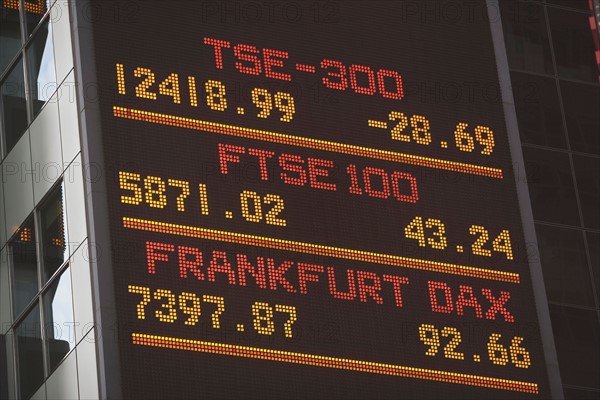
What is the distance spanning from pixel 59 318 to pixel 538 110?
945cm

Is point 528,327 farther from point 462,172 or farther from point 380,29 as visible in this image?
point 380,29

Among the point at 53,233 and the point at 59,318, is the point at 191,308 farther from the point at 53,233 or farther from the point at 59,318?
the point at 53,233

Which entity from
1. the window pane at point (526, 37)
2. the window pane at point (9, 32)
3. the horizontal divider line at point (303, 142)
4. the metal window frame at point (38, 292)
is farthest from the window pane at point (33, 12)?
the window pane at point (526, 37)

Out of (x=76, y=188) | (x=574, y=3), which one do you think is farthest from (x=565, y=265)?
(x=76, y=188)

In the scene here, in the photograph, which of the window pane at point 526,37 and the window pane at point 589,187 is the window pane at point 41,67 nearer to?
the window pane at point 526,37

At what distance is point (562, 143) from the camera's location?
24.6m

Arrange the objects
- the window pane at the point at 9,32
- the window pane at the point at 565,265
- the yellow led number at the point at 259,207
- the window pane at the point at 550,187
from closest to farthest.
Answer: the yellow led number at the point at 259,207 < the window pane at the point at 9,32 < the window pane at the point at 565,265 < the window pane at the point at 550,187

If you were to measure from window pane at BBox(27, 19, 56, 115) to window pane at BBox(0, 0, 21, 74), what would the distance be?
60 cm

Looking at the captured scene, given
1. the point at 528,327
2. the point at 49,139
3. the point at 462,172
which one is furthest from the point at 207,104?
the point at 528,327

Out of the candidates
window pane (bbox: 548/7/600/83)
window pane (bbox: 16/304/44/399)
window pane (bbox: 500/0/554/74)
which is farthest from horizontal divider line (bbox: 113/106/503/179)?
window pane (bbox: 548/7/600/83)

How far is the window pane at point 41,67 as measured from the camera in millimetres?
19078

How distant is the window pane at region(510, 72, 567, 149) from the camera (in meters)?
24.4

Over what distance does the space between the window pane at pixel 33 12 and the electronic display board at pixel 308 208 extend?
1652mm

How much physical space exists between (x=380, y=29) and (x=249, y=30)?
189cm
